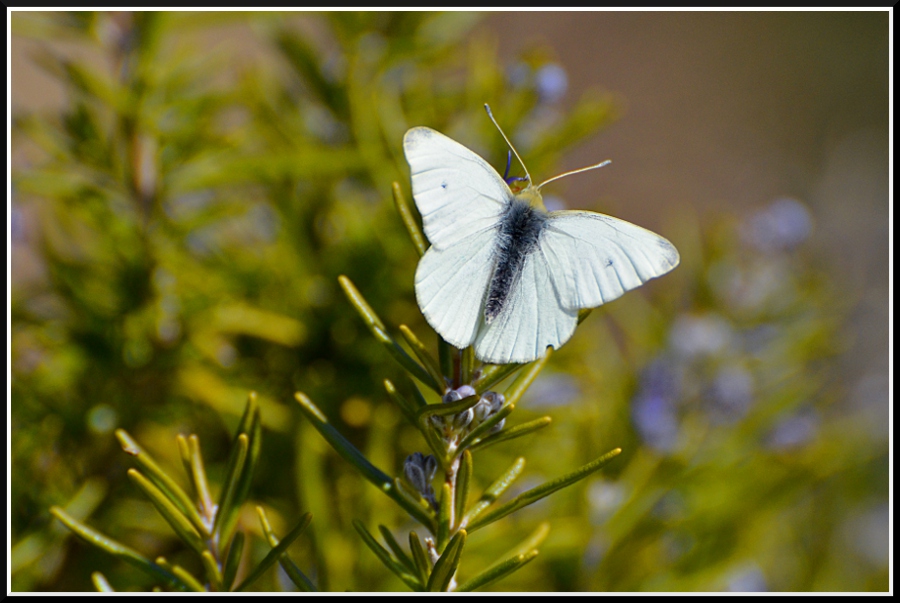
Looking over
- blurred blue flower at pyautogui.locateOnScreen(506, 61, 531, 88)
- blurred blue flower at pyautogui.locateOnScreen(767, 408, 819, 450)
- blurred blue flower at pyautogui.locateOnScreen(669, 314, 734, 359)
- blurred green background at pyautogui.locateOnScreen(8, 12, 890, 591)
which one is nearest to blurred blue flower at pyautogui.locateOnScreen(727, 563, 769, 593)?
blurred green background at pyautogui.locateOnScreen(8, 12, 890, 591)

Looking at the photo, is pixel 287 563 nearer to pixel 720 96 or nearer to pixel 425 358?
pixel 425 358

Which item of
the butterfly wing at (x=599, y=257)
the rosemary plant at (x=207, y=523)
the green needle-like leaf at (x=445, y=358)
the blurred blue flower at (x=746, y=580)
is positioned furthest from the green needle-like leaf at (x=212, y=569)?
the blurred blue flower at (x=746, y=580)

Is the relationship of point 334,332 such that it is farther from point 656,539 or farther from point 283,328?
point 656,539

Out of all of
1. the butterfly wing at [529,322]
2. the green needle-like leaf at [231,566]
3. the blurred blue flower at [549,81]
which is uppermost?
the blurred blue flower at [549,81]

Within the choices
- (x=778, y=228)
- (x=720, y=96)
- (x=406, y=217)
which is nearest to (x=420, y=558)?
(x=406, y=217)

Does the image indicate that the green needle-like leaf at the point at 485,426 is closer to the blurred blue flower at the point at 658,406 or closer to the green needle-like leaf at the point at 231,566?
the green needle-like leaf at the point at 231,566

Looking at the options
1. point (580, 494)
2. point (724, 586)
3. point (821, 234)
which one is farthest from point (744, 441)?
point (821, 234)
